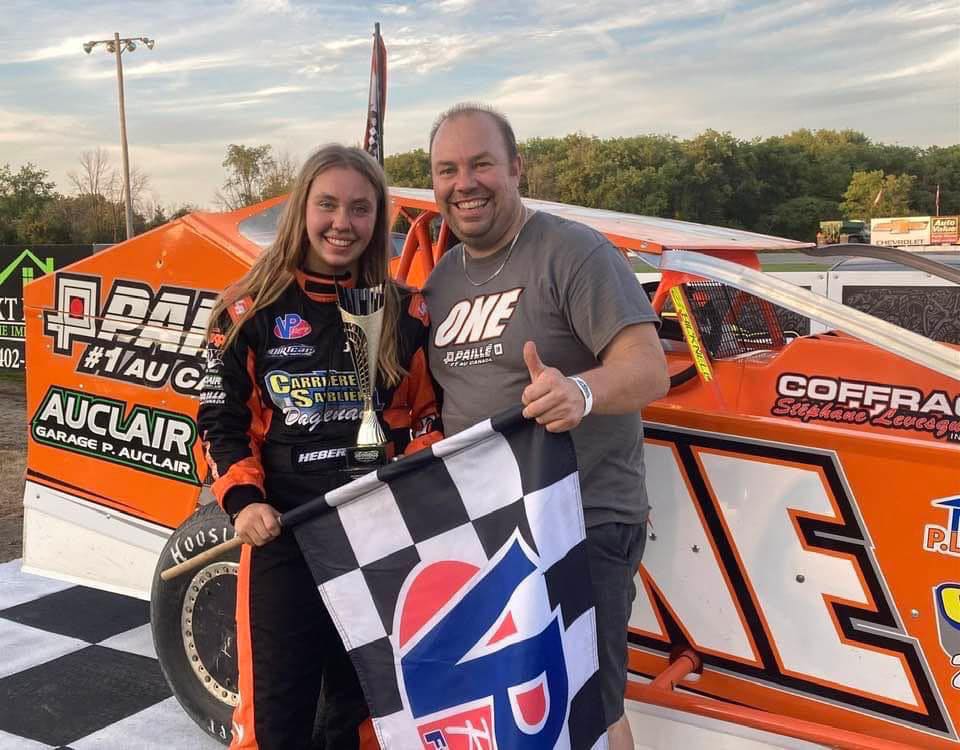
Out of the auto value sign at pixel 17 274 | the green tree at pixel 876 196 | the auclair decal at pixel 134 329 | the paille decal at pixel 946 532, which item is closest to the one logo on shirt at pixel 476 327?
the paille decal at pixel 946 532

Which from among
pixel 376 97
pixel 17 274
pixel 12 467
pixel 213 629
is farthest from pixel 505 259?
pixel 17 274

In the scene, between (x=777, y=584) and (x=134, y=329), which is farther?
(x=134, y=329)

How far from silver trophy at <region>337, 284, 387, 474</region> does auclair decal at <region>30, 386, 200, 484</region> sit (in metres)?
1.10

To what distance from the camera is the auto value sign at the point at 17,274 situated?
9.22 meters

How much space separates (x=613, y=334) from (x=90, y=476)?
7.17 feet

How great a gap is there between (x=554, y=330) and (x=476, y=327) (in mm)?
175

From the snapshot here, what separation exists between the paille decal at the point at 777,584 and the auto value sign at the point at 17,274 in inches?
336

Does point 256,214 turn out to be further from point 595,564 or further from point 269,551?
point 595,564

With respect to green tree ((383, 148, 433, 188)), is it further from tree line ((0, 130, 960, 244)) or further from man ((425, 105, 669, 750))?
man ((425, 105, 669, 750))

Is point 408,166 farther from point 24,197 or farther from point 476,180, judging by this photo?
point 476,180

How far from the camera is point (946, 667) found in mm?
1677

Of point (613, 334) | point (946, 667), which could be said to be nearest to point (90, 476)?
point (613, 334)

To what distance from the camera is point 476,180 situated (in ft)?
5.65

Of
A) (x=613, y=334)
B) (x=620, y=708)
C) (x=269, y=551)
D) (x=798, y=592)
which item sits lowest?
(x=620, y=708)
